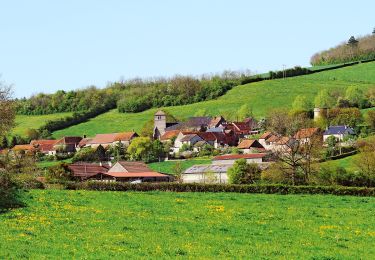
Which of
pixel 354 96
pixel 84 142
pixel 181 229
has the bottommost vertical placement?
pixel 181 229

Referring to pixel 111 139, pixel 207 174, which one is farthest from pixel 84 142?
pixel 207 174

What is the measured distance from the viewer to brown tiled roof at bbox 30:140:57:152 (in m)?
141

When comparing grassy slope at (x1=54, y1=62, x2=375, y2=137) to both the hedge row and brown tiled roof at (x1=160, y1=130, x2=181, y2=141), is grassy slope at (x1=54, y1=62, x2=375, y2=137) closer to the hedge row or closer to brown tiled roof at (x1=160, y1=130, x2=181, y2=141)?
brown tiled roof at (x1=160, y1=130, x2=181, y2=141)

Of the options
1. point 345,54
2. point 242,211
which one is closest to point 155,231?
point 242,211

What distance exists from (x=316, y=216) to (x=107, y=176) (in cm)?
5222

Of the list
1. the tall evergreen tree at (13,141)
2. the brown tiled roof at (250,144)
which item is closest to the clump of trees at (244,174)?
the brown tiled roof at (250,144)

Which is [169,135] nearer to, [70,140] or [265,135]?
[70,140]

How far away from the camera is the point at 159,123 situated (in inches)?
6171

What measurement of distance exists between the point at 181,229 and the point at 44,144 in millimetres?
125195

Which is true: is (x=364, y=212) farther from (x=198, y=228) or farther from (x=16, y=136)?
(x=16, y=136)

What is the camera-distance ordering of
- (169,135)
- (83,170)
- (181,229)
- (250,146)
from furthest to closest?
(169,135) < (250,146) < (83,170) < (181,229)

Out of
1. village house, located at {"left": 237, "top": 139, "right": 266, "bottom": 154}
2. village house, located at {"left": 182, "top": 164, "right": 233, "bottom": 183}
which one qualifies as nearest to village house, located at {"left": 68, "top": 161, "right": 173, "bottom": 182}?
village house, located at {"left": 182, "top": 164, "right": 233, "bottom": 183}

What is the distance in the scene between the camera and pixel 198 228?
2548cm

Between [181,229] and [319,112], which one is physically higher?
[319,112]
